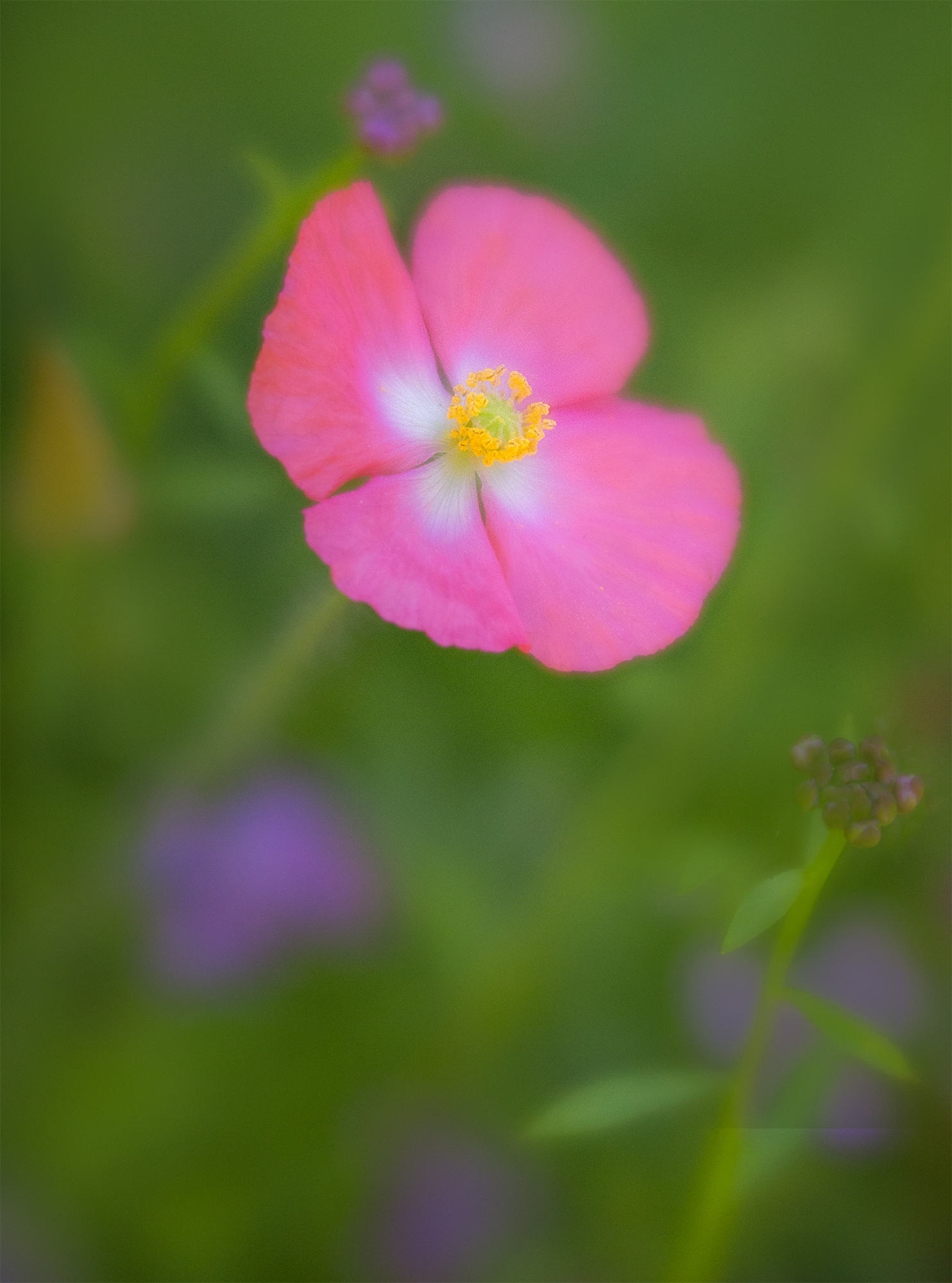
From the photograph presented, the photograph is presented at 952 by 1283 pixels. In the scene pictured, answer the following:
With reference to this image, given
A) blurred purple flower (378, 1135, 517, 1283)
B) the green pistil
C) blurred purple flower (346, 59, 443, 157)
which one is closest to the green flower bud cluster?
the green pistil

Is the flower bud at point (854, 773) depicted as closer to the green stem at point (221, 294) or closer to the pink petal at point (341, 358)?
the pink petal at point (341, 358)

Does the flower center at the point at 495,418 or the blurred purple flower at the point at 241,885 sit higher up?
the flower center at the point at 495,418

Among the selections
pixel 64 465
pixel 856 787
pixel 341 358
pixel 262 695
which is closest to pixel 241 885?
pixel 262 695

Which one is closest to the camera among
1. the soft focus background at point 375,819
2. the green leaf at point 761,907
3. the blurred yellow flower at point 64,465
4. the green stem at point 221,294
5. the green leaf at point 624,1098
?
the green leaf at point 761,907

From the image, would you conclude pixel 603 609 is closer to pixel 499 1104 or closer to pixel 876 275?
pixel 499 1104

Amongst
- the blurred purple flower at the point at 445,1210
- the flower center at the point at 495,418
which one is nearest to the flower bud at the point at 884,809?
the flower center at the point at 495,418

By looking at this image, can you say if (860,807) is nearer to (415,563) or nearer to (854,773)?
(854,773)

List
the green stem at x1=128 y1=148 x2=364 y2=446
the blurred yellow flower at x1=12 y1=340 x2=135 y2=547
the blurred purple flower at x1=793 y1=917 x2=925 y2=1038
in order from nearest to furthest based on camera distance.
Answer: the green stem at x1=128 y1=148 x2=364 y2=446
the blurred yellow flower at x1=12 y1=340 x2=135 y2=547
the blurred purple flower at x1=793 y1=917 x2=925 y2=1038

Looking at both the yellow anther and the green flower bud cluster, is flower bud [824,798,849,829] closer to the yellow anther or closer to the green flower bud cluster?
the green flower bud cluster
